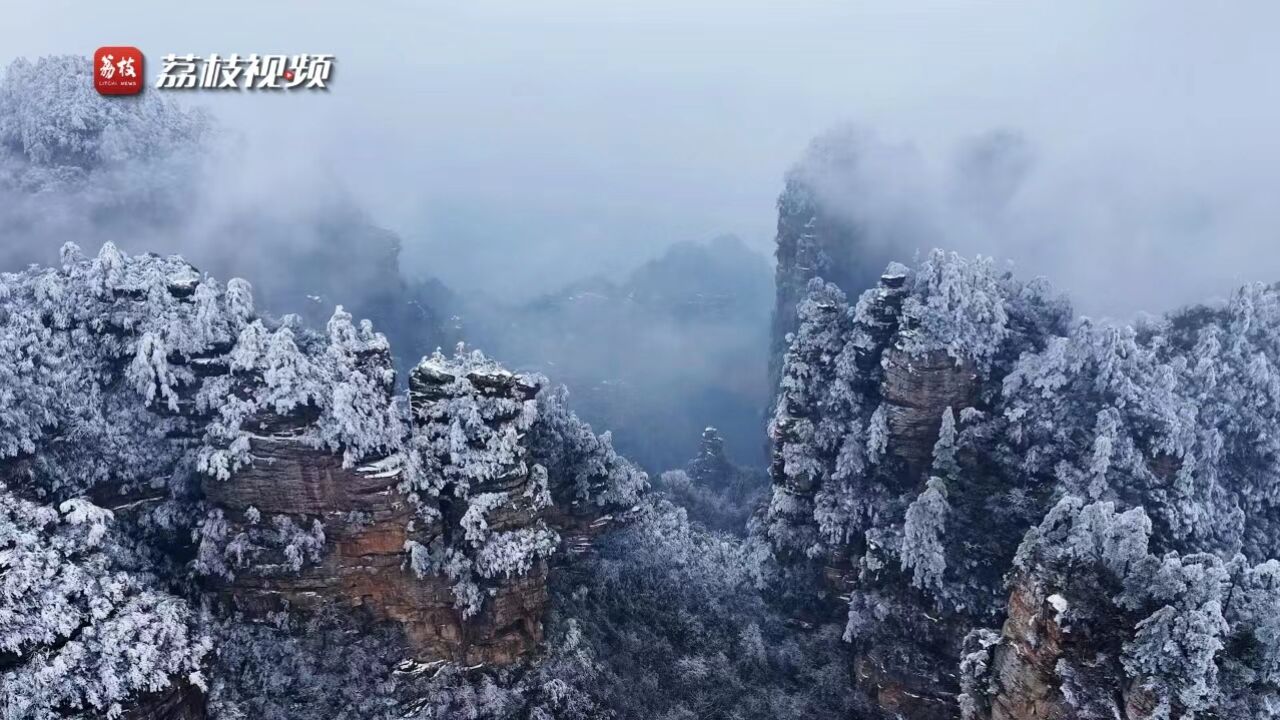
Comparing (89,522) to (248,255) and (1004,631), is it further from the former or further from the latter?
(248,255)

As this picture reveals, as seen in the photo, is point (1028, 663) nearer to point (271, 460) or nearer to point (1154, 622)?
point (1154, 622)

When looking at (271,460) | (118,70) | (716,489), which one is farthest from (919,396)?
(118,70)

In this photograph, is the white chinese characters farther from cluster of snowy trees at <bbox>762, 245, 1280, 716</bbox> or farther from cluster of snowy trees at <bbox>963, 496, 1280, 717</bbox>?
cluster of snowy trees at <bbox>963, 496, 1280, 717</bbox>

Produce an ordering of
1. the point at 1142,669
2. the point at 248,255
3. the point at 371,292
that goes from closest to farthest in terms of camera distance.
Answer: the point at 1142,669 < the point at 248,255 < the point at 371,292

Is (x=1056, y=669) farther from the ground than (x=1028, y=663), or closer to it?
farther from the ground

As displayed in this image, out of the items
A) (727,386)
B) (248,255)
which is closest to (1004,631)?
(248,255)

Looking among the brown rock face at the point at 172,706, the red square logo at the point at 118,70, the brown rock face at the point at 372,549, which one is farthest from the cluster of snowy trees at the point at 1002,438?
the red square logo at the point at 118,70

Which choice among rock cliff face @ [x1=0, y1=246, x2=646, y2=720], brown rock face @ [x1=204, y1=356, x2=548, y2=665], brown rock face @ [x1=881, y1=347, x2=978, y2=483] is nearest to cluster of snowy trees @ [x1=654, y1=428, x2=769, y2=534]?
brown rock face @ [x1=881, y1=347, x2=978, y2=483]
